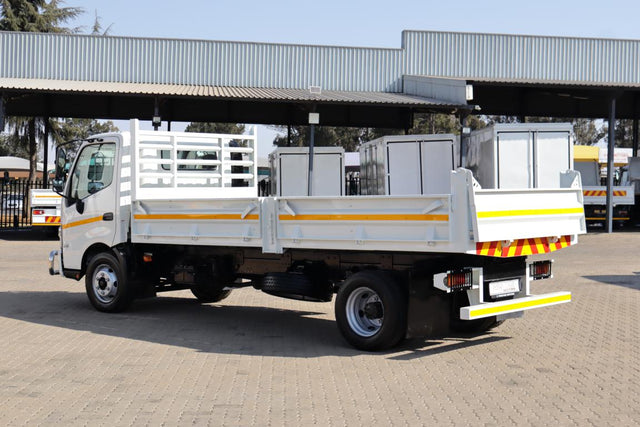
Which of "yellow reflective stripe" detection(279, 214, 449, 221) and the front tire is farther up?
"yellow reflective stripe" detection(279, 214, 449, 221)

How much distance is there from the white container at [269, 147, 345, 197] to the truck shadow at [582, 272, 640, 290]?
276 inches

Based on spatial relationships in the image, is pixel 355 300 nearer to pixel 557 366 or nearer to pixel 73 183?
pixel 557 366

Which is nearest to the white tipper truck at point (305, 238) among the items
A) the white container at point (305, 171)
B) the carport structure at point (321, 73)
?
the white container at point (305, 171)

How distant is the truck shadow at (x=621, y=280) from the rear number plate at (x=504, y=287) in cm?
605

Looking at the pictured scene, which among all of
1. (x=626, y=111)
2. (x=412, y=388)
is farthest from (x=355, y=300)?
(x=626, y=111)

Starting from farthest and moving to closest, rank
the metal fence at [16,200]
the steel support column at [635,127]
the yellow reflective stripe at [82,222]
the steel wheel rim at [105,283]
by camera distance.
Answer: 1. the steel support column at [635,127]
2. the metal fence at [16,200]
3. the yellow reflective stripe at [82,222]
4. the steel wheel rim at [105,283]

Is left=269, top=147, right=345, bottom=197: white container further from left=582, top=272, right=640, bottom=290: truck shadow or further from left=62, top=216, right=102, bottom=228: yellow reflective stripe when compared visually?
left=62, top=216, right=102, bottom=228: yellow reflective stripe

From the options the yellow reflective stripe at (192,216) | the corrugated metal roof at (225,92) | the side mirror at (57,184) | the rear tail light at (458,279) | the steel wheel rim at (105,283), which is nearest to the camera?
the rear tail light at (458,279)

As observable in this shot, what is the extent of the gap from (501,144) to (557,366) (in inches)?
492

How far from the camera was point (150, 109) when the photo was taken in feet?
106

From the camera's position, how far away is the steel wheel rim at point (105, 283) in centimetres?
1077

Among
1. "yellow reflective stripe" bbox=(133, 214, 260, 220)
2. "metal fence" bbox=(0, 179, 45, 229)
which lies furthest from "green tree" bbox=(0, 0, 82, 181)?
"yellow reflective stripe" bbox=(133, 214, 260, 220)

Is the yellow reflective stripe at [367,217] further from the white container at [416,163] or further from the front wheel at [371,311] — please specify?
the white container at [416,163]

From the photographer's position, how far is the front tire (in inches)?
418
